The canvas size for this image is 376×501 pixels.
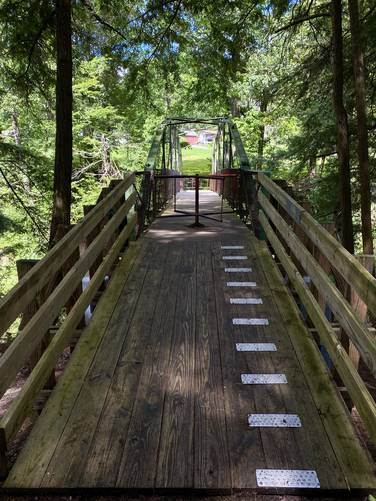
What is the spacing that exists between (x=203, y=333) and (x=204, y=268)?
1653mm

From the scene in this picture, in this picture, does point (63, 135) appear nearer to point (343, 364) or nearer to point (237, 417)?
point (237, 417)

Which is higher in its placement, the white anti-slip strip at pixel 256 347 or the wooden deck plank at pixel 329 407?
the white anti-slip strip at pixel 256 347

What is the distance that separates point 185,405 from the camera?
263 centimetres

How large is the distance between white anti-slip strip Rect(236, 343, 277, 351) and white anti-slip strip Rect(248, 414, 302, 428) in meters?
0.78

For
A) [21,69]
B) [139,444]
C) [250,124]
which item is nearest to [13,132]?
[250,124]

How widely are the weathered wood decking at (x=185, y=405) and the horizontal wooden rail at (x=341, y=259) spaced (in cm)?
77

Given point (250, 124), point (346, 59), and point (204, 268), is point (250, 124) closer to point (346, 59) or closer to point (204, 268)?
point (346, 59)

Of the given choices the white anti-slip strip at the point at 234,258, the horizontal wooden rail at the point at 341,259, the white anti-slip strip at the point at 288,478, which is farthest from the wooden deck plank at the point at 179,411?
the white anti-slip strip at the point at 234,258

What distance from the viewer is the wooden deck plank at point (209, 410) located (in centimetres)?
212

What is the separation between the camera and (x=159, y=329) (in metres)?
3.62

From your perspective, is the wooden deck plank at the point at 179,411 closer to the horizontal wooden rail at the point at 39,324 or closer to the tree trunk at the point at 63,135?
Answer: the horizontal wooden rail at the point at 39,324

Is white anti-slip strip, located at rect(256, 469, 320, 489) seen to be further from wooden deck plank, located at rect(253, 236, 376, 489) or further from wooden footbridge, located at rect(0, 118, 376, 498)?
wooden deck plank, located at rect(253, 236, 376, 489)

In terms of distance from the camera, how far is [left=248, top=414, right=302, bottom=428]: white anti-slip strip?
2.46 m

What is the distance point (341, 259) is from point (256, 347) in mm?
1016
